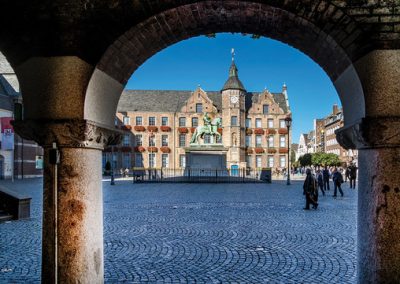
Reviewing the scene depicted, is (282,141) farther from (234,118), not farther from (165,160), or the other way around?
(165,160)

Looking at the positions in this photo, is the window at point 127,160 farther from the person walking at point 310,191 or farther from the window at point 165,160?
the person walking at point 310,191

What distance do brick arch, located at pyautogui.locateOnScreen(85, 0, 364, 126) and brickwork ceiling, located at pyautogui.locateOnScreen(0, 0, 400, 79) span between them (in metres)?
0.01

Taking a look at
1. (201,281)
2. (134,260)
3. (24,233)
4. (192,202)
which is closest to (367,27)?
(201,281)

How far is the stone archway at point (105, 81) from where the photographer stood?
4.16 metres

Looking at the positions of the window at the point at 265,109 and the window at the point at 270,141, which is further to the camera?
the window at the point at 265,109

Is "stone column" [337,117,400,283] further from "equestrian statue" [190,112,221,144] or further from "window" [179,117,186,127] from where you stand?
"window" [179,117,186,127]

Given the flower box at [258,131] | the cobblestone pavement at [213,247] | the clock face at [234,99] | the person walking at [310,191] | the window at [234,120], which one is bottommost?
the cobblestone pavement at [213,247]

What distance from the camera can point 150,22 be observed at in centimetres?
456

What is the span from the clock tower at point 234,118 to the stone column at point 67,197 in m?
52.6

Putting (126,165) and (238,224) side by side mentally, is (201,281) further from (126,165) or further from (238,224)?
(126,165)

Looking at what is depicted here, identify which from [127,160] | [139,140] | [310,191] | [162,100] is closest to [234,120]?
[162,100]

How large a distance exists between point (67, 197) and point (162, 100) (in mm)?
59559

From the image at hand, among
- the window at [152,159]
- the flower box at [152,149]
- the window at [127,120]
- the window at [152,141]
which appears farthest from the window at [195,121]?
the window at [127,120]

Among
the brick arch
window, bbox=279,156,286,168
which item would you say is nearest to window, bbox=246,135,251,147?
window, bbox=279,156,286,168
